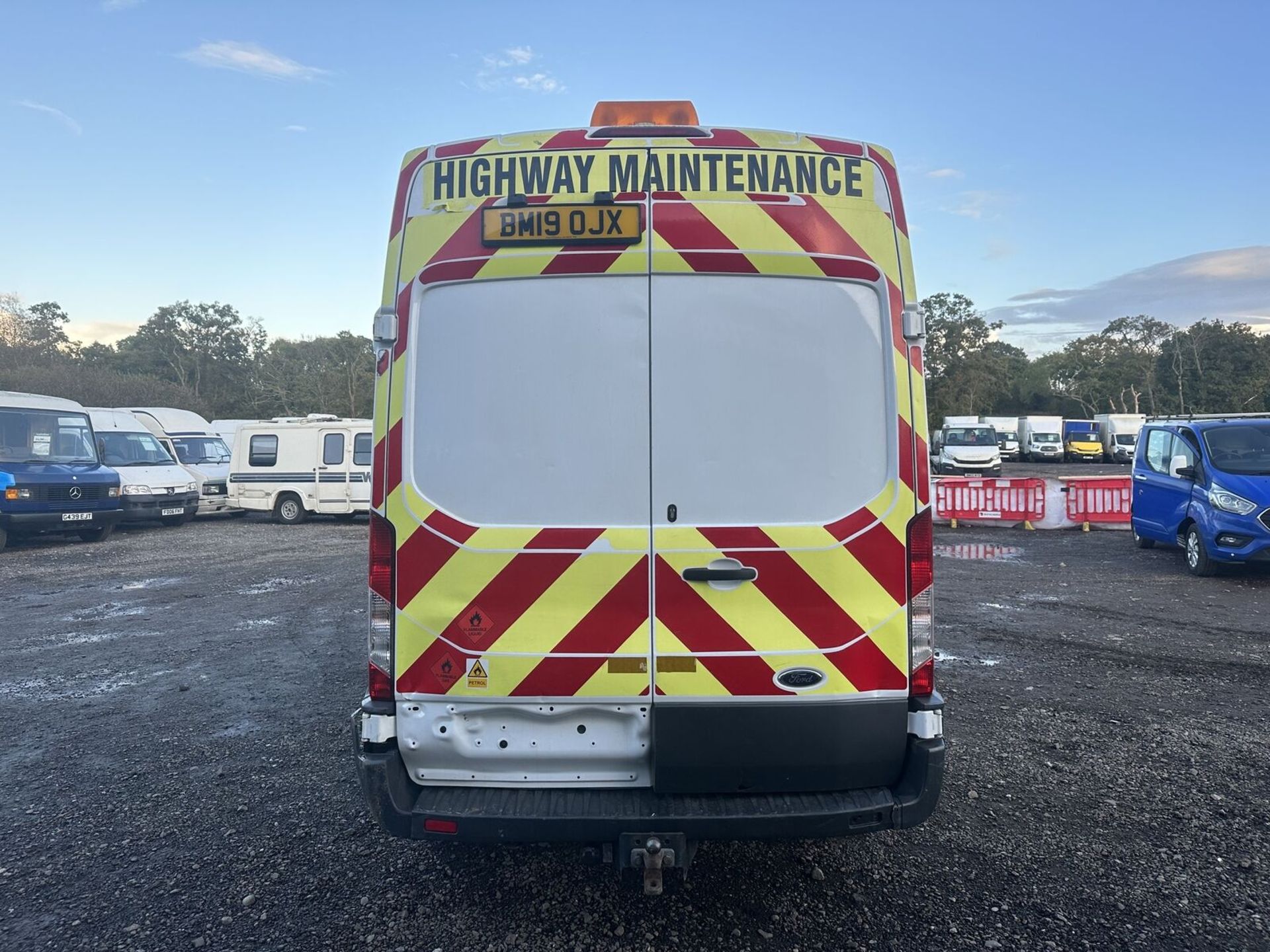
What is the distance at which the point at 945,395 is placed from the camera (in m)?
67.8

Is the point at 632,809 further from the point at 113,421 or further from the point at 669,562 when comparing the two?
the point at 113,421

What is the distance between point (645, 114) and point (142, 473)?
17270 millimetres

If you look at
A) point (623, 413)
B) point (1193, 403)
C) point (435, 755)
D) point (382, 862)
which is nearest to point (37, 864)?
point (382, 862)

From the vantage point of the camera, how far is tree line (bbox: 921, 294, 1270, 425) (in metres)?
65.9

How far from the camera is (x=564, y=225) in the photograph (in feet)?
9.55

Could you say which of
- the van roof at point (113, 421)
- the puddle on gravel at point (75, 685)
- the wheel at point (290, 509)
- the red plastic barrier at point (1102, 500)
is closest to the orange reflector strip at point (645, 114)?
the puddle on gravel at point (75, 685)

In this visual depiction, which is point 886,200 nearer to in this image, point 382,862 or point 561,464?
point 561,464

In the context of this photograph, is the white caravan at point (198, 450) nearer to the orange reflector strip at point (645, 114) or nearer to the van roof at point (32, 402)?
the van roof at point (32, 402)

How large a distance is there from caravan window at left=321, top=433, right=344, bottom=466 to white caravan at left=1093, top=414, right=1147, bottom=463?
1710 inches

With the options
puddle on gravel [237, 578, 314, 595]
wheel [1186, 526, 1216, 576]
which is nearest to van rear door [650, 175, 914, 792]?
puddle on gravel [237, 578, 314, 595]

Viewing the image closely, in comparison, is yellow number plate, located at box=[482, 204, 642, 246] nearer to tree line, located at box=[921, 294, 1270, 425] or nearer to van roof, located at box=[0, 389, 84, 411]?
van roof, located at box=[0, 389, 84, 411]

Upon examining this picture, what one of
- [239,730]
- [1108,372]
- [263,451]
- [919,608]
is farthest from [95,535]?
[1108,372]

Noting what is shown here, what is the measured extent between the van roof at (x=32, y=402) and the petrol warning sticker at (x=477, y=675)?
1574 centimetres

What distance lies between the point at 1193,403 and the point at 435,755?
256 feet
